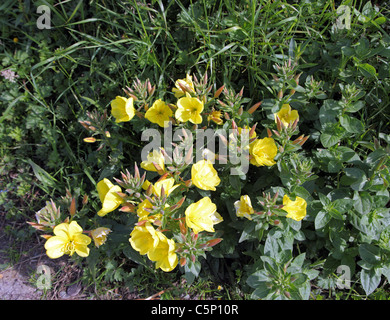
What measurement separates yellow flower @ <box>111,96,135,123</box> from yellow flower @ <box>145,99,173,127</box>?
11cm

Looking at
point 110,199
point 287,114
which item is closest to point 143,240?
point 110,199

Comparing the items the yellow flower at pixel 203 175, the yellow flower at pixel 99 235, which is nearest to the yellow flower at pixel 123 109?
the yellow flower at pixel 203 175

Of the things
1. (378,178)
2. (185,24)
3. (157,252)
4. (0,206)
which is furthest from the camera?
(0,206)

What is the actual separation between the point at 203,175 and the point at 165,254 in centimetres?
50

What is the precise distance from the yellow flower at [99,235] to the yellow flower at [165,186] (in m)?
0.42

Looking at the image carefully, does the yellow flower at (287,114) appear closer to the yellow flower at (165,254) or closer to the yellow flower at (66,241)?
the yellow flower at (165,254)

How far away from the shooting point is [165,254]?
2.06 m

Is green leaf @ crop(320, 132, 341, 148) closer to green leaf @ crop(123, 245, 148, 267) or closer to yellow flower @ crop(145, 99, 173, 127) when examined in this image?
yellow flower @ crop(145, 99, 173, 127)

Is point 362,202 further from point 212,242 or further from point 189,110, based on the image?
point 189,110

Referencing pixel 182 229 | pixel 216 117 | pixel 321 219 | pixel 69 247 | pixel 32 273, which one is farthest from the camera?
pixel 32 273

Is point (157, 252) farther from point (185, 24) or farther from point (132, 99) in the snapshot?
point (185, 24)

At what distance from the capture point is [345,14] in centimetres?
258

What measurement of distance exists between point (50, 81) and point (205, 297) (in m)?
2.13

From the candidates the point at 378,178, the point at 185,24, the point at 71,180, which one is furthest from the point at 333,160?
the point at 71,180
